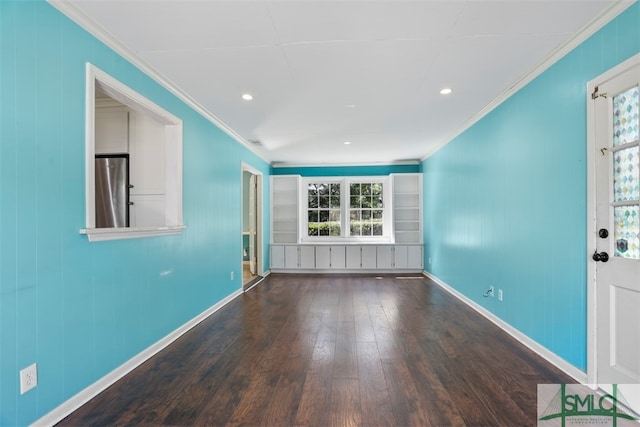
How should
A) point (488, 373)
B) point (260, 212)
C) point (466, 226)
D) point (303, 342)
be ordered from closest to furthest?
point (488, 373) < point (303, 342) < point (466, 226) < point (260, 212)

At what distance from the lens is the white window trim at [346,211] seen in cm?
676

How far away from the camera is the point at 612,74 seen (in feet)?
6.23

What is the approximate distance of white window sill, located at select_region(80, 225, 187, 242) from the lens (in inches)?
78.0

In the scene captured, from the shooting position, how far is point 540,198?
2.58 m

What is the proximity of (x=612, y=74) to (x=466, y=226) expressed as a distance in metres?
2.54

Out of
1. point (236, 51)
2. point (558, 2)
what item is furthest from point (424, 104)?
point (236, 51)

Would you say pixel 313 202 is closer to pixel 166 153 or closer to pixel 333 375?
pixel 166 153

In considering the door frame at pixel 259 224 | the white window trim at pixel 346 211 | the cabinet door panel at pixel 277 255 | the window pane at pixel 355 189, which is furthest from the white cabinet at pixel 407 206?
the door frame at pixel 259 224

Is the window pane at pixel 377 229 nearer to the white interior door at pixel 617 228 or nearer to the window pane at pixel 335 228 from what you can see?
the window pane at pixel 335 228

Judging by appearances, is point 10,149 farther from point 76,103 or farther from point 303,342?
point 303,342

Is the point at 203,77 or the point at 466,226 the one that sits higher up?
the point at 203,77

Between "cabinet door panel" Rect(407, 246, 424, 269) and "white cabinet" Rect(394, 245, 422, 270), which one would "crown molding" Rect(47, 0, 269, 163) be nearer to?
"white cabinet" Rect(394, 245, 422, 270)

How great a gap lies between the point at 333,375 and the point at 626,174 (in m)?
2.36

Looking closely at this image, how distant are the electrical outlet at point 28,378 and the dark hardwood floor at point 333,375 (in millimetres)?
332
